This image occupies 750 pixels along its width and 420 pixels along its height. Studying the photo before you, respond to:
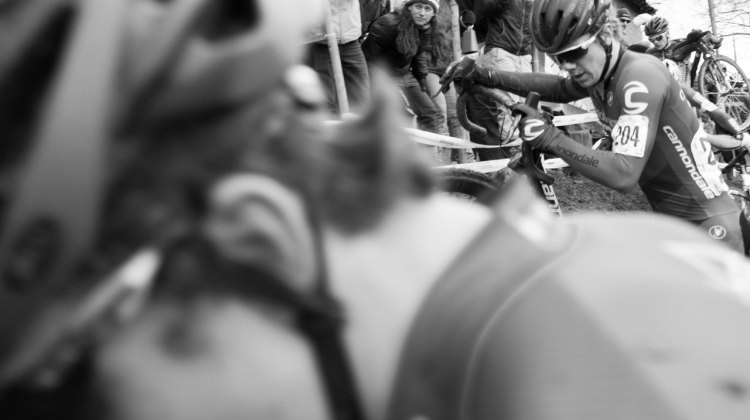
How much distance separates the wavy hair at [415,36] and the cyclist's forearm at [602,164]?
9.43ft

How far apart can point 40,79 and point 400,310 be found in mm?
494

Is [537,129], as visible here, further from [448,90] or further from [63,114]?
[63,114]

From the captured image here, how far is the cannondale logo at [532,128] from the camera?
485 cm

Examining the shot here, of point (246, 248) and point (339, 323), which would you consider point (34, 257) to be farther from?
point (339, 323)

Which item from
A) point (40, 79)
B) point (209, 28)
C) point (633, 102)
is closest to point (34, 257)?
point (40, 79)

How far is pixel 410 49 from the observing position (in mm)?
7387

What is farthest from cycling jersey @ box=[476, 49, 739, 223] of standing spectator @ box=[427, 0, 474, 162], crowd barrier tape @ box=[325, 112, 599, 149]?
standing spectator @ box=[427, 0, 474, 162]

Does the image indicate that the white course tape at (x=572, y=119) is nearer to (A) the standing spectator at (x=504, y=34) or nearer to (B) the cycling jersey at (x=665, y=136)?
(A) the standing spectator at (x=504, y=34)

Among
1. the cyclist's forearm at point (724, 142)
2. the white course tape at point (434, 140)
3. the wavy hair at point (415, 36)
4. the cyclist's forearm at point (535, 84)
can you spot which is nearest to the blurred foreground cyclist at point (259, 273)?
the cyclist's forearm at point (535, 84)

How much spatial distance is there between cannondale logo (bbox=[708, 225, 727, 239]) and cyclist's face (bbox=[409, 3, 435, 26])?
3.87 metres

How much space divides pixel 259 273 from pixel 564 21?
386cm

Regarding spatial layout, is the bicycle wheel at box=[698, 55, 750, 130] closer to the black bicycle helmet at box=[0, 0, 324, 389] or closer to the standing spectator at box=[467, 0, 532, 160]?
the standing spectator at box=[467, 0, 532, 160]

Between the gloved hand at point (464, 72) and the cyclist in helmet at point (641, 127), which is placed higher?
the cyclist in helmet at point (641, 127)

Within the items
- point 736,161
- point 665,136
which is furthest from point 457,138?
point 736,161
